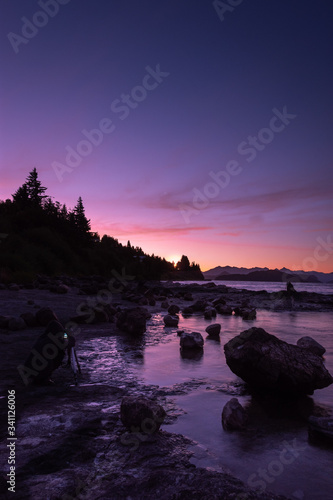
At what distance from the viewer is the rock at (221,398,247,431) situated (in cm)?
393

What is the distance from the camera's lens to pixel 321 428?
12.1ft

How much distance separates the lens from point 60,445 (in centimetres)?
328

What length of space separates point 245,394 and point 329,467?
2232 millimetres

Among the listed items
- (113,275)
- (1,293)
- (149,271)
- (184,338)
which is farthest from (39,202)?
(184,338)

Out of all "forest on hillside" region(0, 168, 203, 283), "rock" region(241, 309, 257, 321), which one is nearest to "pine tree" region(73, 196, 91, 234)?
"forest on hillside" region(0, 168, 203, 283)

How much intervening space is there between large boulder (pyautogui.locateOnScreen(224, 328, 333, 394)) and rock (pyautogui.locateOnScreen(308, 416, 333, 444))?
4.19ft

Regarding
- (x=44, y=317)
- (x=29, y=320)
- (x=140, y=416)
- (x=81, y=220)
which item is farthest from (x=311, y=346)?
(x=81, y=220)

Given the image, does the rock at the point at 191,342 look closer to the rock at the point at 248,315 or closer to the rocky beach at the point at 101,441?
the rocky beach at the point at 101,441

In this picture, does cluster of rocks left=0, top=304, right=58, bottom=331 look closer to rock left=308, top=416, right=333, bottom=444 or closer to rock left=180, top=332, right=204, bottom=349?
rock left=180, top=332, right=204, bottom=349

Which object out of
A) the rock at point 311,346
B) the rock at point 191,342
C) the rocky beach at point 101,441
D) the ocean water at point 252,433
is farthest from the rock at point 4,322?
the rock at point 311,346

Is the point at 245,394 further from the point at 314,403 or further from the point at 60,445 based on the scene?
the point at 60,445

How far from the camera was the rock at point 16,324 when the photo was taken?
934 centimetres

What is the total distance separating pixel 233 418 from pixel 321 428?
3.33 ft

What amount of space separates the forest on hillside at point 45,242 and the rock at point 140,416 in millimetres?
18837
